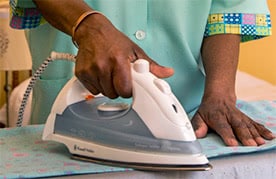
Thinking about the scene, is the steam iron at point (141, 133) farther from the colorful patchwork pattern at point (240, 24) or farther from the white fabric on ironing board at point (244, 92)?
the white fabric on ironing board at point (244, 92)

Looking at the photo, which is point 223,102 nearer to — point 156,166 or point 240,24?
point 240,24

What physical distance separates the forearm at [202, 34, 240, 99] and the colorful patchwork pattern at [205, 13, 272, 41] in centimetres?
1

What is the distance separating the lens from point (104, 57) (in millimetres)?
718

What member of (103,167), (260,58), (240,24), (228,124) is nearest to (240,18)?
(240,24)

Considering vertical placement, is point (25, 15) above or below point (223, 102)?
above

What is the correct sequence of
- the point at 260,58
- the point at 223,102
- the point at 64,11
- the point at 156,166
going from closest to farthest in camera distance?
1. the point at 156,166
2. the point at 64,11
3. the point at 223,102
4. the point at 260,58

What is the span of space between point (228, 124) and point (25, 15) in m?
0.43

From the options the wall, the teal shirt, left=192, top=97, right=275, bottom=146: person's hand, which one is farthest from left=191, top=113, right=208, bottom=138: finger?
the wall

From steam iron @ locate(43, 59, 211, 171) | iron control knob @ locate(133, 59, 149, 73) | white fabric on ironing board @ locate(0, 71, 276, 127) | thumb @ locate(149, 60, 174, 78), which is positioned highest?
iron control knob @ locate(133, 59, 149, 73)

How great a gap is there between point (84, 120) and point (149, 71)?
0.13 meters

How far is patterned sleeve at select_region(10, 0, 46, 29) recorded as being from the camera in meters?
0.97

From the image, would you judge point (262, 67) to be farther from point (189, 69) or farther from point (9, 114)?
point (189, 69)

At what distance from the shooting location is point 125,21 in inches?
40.1

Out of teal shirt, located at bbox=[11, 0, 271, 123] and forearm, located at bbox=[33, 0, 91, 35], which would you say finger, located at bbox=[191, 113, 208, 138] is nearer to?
teal shirt, located at bbox=[11, 0, 271, 123]
